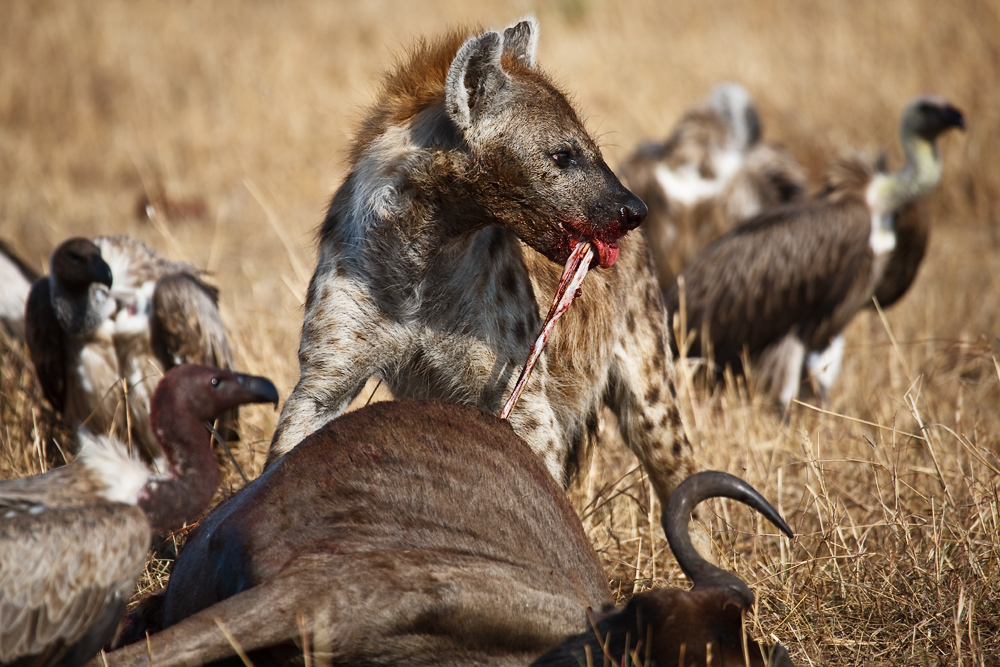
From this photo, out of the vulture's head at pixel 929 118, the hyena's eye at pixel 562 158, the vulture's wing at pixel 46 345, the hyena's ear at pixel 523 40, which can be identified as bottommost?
the vulture's wing at pixel 46 345

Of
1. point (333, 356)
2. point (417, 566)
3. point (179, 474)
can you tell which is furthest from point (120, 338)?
point (417, 566)

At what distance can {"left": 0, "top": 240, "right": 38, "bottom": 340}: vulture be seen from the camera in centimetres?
542

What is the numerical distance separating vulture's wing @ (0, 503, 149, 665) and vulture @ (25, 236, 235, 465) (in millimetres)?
2208

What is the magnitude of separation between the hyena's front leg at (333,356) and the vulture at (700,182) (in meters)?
5.17

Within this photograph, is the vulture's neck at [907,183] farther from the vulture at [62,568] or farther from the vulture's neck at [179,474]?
the vulture at [62,568]

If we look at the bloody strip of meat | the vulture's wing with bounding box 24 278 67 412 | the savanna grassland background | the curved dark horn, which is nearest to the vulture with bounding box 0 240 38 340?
the savanna grassland background

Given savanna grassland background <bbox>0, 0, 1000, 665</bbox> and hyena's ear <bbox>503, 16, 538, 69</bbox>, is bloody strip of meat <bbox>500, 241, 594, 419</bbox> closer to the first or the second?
savanna grassland background <bbox>0, 0, 1000, 665</bbox>

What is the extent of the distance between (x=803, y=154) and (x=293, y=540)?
9060 millimetres

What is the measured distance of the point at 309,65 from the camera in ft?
38.2

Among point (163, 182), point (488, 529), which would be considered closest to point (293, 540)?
point (488, 529)

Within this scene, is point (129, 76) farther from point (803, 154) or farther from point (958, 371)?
point (958, 371)

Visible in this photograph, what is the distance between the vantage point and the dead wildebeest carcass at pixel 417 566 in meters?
2.10

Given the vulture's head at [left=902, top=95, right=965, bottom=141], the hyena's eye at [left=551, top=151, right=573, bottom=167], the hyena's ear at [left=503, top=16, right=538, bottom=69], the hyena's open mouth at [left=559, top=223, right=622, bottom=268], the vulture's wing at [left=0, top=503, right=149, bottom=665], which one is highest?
the vulture's head at [left=902, top=95, right=965, bottom=141]

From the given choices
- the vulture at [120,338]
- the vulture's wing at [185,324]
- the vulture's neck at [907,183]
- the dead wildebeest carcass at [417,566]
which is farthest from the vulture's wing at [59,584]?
the vulture's neck at [907,183]
